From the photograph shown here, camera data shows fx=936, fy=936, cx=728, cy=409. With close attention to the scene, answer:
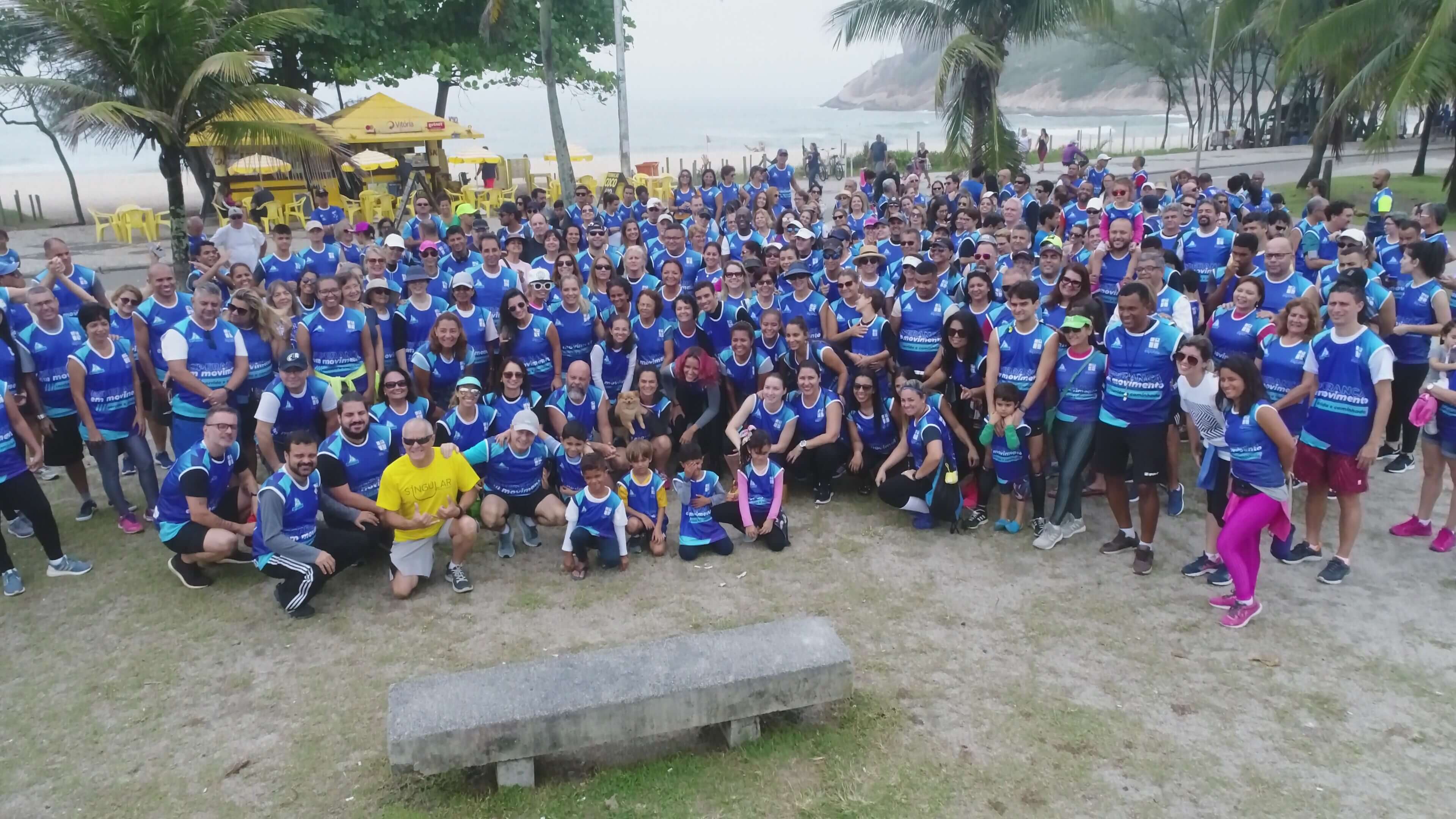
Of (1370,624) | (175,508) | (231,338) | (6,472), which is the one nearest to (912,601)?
(1370,624)

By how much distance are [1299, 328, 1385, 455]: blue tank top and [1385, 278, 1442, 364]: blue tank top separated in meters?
1.90

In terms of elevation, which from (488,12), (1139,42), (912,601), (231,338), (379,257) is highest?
(1139,42)

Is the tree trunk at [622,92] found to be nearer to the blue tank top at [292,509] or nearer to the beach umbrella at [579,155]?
the beach umbrella at [579,155]

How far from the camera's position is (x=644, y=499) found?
6.88m

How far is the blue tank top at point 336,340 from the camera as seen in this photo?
7512mm

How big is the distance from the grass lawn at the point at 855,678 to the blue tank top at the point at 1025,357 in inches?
40.3

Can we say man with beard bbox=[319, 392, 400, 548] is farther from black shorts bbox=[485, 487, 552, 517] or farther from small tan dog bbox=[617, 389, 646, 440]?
small tan dog bbox=[617, 389, 646, 440]

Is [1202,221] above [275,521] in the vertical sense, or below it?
above

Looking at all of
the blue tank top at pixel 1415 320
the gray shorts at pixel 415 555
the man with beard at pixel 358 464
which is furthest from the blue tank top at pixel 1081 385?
the man with beard at pixel 358 464

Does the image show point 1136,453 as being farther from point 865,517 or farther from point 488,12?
point 488,12

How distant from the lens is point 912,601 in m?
6.09

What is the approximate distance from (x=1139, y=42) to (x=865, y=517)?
153 ft

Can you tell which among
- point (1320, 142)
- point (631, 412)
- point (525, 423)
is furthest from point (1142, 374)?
point (1320, 142)

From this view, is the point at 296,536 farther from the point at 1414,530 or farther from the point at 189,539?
the point at 1414,530
